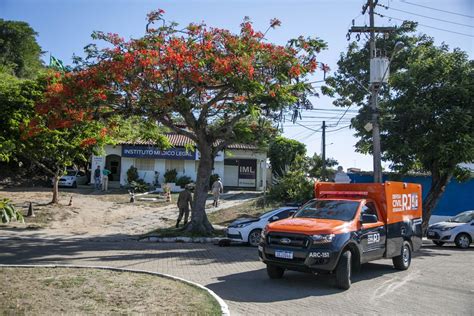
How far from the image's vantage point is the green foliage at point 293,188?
83.1 ft

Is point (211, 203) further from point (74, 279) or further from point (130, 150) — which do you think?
point (74, 279)

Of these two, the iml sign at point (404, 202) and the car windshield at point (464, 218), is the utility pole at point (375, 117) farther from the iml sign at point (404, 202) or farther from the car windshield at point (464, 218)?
the iml sign at point (404, 202)

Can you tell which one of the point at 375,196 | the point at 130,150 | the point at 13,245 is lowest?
the point at 13,245

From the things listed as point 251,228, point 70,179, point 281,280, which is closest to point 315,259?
point 281,280

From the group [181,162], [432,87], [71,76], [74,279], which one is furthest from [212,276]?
[181,162]

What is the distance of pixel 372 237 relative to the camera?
10094mm

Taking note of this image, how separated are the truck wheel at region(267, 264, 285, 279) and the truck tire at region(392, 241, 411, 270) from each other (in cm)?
337

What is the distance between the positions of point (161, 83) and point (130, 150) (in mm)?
21931

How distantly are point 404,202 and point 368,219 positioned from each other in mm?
2414

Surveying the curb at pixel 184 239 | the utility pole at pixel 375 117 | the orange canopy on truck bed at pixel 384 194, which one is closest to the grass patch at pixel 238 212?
the curb at pixel 184 239

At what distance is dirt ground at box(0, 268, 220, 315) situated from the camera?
6547 mm

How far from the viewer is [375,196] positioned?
10883 millimetres

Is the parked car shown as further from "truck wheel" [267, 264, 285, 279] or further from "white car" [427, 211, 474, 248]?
"truck wheel" [267, 264, 285, 279]

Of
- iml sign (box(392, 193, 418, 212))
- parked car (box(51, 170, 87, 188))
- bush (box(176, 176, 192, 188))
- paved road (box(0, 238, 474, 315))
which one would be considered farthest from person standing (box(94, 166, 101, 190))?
iml sign (box(392, 193, 418, 212))
